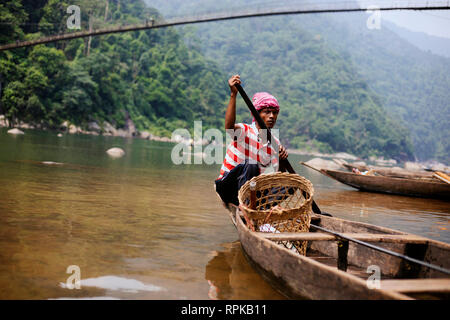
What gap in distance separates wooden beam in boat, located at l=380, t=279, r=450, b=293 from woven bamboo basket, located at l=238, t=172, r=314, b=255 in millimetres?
1436

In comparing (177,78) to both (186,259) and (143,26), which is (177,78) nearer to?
(143,26)

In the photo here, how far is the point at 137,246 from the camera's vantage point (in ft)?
12.3

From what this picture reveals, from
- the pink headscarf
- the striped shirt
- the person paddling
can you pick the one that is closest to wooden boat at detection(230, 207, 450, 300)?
the person paddling

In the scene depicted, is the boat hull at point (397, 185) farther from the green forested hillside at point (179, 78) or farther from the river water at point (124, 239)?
the green forested hillside at point (179, 78)

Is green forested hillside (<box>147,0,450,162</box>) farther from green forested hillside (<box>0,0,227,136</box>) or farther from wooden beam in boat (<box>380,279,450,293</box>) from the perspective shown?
wooden beam in boat (<box>380,279,450,293</box>)

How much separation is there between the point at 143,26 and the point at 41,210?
30303mm

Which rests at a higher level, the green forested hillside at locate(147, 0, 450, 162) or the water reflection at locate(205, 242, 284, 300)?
the green forested hillside at locate(147, 0, 450, 162)

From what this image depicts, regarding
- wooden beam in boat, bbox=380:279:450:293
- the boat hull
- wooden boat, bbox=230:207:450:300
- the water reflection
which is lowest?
the boat hull

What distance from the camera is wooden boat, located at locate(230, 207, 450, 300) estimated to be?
6.77ft

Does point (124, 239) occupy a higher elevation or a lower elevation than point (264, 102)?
lower

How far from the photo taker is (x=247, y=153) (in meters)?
4.32

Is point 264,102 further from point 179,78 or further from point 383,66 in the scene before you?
point 383,66

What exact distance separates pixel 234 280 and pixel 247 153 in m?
1.63

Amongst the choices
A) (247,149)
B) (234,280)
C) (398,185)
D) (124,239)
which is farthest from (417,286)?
(398,185)
